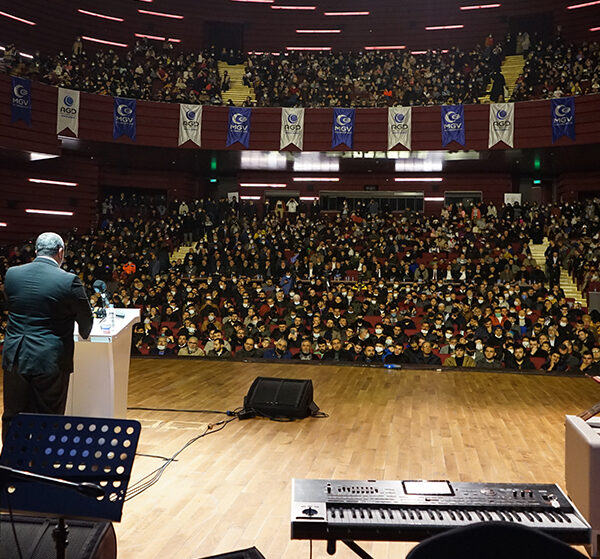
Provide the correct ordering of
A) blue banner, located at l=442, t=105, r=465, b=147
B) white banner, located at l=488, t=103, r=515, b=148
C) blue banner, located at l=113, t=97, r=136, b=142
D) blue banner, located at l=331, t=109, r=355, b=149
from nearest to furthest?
white banner, located at l=488, t=103, r=515, b=148
blue banner, located at l=442, t=105, r=465, b=147
blue banner, located at l=113, t=97, r=136, b=142
blue banner, located at l=331, t=109, r=355, b=149

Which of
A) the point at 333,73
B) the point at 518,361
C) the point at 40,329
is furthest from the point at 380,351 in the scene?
the point at 333,73

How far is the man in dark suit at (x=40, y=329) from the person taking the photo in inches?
125

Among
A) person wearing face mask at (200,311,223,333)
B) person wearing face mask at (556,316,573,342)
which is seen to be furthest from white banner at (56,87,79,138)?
person wearing face mask at (556,316,573,342)

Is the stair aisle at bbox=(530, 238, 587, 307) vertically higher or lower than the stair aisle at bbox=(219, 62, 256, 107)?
lower

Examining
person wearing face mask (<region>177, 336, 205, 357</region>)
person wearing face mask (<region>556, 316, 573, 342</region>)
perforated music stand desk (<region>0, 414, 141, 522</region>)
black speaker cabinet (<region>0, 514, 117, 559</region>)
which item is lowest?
person wearing face mask (<region>177, 336, 205, 357</region>)

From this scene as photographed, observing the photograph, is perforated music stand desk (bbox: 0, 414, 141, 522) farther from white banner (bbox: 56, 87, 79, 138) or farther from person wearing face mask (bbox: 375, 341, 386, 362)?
white banner (bbox: 56, 87, 79, 138)

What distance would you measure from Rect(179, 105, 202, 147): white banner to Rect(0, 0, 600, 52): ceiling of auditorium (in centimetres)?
631

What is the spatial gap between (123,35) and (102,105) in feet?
20.2

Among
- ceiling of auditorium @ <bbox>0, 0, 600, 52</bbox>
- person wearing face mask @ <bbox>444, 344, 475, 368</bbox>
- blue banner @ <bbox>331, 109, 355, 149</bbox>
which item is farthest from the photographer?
ceiling of auditorium @ <bbox>0, 0, 600, 52</bbox>

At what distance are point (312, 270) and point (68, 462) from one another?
11769 mm

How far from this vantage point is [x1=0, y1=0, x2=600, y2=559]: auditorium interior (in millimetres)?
2172

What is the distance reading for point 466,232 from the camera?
1525cm

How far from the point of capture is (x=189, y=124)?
16.3 meters

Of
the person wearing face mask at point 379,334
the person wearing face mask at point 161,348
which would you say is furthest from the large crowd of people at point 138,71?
the person wearing face mask at point 379,334
